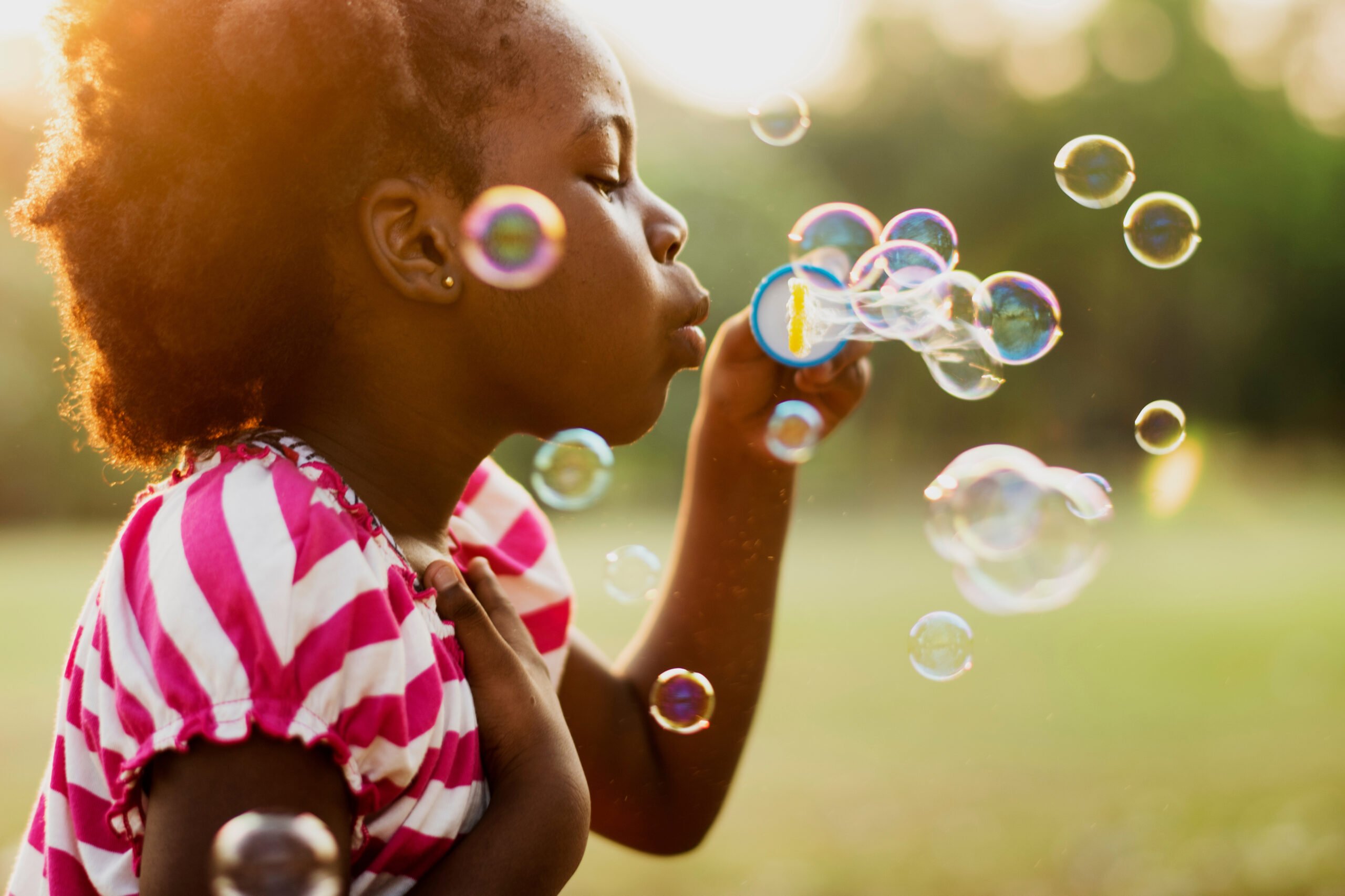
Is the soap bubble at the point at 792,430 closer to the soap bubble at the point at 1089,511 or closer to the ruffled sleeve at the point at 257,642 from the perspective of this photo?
the soap bubble at the point at 1089,511

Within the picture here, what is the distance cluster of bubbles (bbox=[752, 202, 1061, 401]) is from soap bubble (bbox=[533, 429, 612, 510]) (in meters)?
0.45

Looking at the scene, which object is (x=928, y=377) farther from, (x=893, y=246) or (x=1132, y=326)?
(x=893, y=246)

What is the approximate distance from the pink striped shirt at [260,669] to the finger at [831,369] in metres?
0.55

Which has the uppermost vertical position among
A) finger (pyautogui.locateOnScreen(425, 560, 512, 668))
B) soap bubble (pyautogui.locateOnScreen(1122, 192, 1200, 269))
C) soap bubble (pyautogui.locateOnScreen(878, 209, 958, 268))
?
soap bubble (pyautogui.locateOnScreen(1122, 192, 1200, 269))

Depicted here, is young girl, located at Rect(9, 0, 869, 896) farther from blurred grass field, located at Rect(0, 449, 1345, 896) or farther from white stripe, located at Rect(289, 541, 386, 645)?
blurred grass field, located at Rect(0, 449, 1345, 896)

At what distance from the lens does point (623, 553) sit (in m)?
1.87

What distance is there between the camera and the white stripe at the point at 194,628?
33.4 inches

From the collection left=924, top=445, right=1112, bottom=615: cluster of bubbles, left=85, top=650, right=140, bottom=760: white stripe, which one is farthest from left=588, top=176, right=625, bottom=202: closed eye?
left=924, top=445, right=1112, bottom=615: cluster of bubbles

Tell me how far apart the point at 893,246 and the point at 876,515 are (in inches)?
474

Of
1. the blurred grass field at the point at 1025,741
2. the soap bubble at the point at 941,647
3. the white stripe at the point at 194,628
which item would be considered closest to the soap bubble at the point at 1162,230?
the soap bubble at the point at 941,647

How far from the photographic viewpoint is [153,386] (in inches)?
42.7

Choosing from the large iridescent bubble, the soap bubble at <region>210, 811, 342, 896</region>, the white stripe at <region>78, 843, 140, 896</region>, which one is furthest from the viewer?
the large iridescent bubble

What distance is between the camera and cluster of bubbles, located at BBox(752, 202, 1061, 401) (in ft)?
4.60

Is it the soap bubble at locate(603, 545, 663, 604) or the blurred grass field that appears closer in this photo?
the soap bubble at locate(603, 545, 663, 604)
